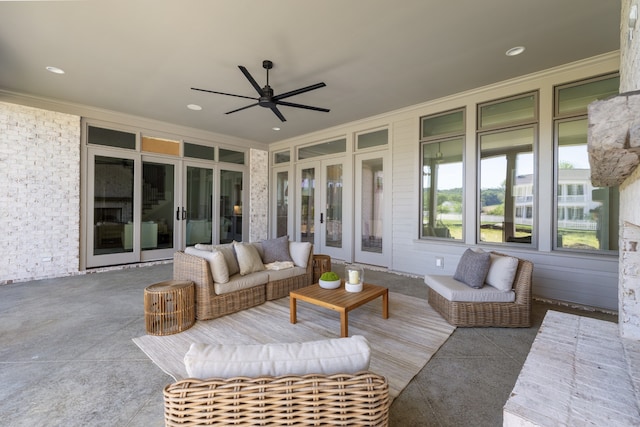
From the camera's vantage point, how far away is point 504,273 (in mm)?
3002

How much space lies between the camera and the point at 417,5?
2598mm

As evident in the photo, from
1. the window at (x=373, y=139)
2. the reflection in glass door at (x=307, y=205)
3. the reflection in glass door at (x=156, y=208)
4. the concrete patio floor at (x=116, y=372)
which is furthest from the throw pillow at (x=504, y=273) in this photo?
the reflection in glass door at (x=156, y=208)

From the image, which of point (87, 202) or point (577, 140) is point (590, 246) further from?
point (87, 202)

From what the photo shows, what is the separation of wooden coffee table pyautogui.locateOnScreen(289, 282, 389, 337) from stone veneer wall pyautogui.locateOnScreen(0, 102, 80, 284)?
4761mm

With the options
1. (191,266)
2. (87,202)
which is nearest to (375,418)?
(191,266)

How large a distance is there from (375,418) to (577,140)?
4.56 metres

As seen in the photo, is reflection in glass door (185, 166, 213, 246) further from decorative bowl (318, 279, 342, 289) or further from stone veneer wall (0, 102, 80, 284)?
decorative bowl (318, 279, 342, 289)

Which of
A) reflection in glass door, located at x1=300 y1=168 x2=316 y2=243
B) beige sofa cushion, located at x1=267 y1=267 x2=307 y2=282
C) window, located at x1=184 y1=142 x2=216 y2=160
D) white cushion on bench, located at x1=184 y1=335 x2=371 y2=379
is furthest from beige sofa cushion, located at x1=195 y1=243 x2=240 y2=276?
window, located at x1=184 y1=142 x2=216 y2=160

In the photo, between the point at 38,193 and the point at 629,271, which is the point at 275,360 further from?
the point at 38,193

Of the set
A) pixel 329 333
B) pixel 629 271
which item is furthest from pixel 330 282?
pixel 629 271

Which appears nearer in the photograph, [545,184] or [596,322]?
[596,322]

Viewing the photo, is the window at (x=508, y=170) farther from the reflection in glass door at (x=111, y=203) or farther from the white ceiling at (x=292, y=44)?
the reflection in glass door at (x=111, y=203)

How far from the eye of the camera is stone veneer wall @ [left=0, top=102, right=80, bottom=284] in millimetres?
4539

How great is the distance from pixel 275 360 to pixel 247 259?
2.68 m
